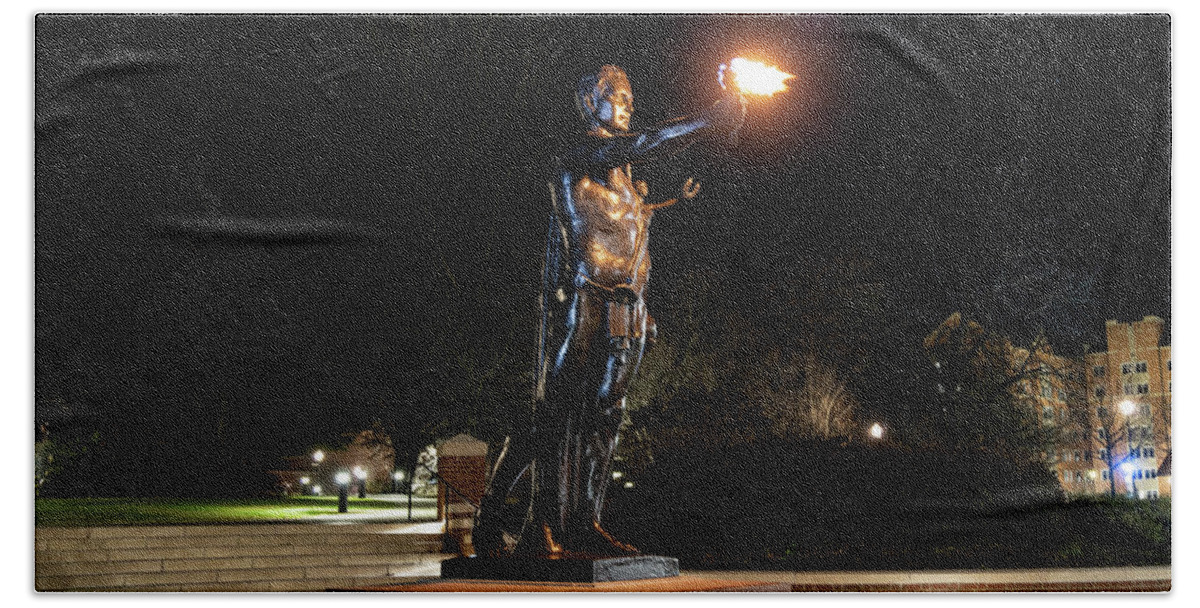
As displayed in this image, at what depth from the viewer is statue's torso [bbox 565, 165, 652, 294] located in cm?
462

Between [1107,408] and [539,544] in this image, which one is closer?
[539,544]

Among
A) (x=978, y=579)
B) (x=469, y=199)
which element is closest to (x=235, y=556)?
(x=469, y=199)

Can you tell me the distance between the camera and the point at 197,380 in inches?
184

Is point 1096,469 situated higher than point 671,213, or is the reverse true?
point 671,213

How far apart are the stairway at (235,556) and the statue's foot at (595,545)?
1.90ft

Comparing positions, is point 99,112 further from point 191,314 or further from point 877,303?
point 877,303

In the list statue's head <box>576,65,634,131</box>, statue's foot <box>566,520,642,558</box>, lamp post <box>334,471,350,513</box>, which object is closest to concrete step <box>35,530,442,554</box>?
lamp post <box>334,471,350,513</box>

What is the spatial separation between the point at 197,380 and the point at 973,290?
338cm

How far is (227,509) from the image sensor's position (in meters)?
4.63

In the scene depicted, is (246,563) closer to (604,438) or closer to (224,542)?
(224,542)

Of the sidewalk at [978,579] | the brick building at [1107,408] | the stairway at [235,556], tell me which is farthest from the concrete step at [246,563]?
the brick building at [1107,408]

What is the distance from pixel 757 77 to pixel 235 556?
306cm

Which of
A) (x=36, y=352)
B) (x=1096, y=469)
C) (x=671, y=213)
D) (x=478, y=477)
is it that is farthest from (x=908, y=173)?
(x=36, y=352)

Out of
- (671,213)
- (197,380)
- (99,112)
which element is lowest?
(197,380)
